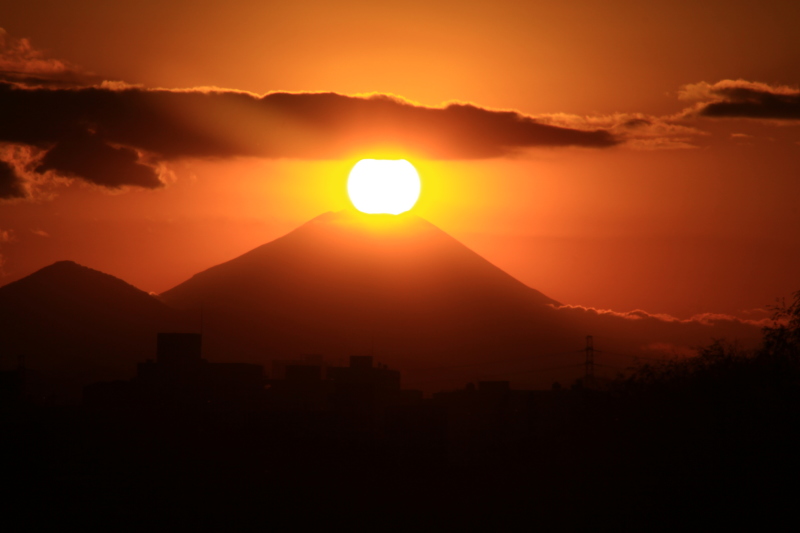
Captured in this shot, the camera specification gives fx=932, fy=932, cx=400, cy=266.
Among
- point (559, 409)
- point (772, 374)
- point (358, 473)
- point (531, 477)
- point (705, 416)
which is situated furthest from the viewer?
point (559, 409)

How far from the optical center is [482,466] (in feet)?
237

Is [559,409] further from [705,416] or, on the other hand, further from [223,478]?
[705,416]

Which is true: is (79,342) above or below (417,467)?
below

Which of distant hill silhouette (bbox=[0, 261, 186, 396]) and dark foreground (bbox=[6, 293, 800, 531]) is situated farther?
distant hill silhouette (bbox=[0, 261, 186, 396])

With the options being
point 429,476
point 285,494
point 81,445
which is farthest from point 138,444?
point 429,476

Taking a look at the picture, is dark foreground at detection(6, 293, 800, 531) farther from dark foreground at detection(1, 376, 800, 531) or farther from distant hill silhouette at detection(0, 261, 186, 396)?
distant hill silhouette at detection(0, 261, 186, 396)

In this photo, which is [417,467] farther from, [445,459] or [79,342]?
[79,342]

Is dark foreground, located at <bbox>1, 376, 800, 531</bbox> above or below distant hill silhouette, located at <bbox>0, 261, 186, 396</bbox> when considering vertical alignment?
above

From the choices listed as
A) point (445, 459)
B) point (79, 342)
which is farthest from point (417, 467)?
point (79, 342)

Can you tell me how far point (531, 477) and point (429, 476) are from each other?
13.2 meters

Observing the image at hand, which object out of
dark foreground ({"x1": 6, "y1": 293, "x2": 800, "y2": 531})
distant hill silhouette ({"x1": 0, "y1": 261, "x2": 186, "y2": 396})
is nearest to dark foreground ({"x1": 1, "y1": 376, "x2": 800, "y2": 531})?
dark foreground ({"x1": 6, "y1": 293, "x2": 800, "y2": 531})

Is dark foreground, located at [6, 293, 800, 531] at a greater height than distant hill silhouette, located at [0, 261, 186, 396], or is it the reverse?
dark foreground, located at [6, 293, 800, 531]

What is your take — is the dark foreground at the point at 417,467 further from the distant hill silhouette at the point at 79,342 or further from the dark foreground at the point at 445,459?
the distant hill silhouette at the point at 79,342

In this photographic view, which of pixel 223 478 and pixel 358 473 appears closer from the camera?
pixel 223 478
